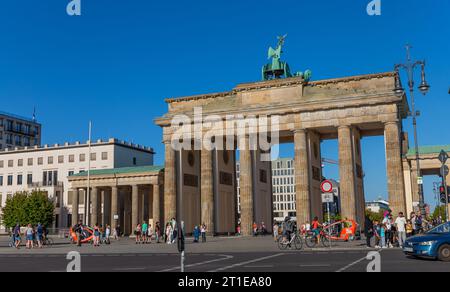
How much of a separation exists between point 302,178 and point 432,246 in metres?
31.8

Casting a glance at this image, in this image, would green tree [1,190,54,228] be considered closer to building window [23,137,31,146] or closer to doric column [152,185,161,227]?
doric column [152,185,161,227]

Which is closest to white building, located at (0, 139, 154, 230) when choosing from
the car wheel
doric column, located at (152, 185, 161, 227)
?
doric column, located at (152, 185, 161, 227)

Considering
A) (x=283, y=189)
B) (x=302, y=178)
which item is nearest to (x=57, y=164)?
(x=302, y=178)

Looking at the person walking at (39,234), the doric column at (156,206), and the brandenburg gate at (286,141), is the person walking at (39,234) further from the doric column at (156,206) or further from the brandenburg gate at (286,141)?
the doric column at (156,206)

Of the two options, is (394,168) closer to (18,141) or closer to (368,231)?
(368,231)

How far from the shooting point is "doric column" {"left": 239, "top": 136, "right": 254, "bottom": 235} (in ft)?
172

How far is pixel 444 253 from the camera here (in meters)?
17.8

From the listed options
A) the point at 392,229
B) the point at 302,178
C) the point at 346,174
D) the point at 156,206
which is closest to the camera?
the point at 392,229

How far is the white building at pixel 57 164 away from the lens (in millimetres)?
84812

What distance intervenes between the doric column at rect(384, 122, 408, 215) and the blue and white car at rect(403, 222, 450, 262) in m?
28.8
